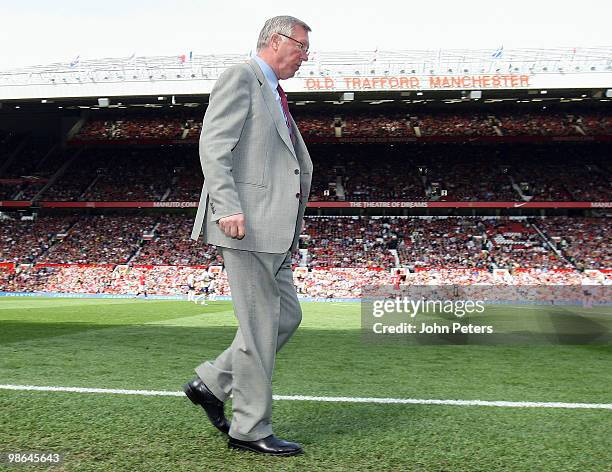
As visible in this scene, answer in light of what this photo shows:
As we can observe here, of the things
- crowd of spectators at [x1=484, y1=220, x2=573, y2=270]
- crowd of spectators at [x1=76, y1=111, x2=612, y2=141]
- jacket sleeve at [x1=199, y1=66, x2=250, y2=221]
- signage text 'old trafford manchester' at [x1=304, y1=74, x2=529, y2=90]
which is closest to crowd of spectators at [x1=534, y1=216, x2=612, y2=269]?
crowd of spectators at [x1=484, y1=220, x2=573, y2=270]

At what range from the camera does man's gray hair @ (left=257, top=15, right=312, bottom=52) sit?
2.92 meters

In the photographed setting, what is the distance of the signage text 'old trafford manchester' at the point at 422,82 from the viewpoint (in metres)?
31.0

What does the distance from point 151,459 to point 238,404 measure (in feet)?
1.45

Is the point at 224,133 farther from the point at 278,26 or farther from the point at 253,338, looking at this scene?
the point at 253,338

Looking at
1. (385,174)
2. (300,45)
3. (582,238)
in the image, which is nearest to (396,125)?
(385,174)

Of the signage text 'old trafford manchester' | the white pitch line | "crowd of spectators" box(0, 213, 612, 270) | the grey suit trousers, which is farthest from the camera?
"crowd of spectators" box(0, 213, 612, 270)

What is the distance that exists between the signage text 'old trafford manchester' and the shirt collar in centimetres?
2941

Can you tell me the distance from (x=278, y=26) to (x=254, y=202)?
83 centimetres

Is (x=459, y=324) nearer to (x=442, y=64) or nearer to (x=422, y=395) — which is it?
(x=422, y=395)

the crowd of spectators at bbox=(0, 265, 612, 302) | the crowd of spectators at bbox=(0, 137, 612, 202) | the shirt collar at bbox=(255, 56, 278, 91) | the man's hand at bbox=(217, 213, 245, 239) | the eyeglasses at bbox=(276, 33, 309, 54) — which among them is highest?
the eyeglasses at bbox=(276, 33, 309, 54)

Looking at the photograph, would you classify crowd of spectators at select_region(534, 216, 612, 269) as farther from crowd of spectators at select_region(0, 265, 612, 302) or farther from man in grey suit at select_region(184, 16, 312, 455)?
man in grey suit at select_region(184, 16, 312, 455)

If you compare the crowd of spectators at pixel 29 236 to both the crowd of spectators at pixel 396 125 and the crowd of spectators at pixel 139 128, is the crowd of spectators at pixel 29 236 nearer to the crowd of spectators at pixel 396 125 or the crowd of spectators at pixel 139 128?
the crowd of spectators at pixel 139 128

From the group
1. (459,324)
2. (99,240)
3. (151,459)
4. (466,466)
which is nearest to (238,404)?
(151,459)

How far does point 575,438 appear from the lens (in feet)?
10.5
